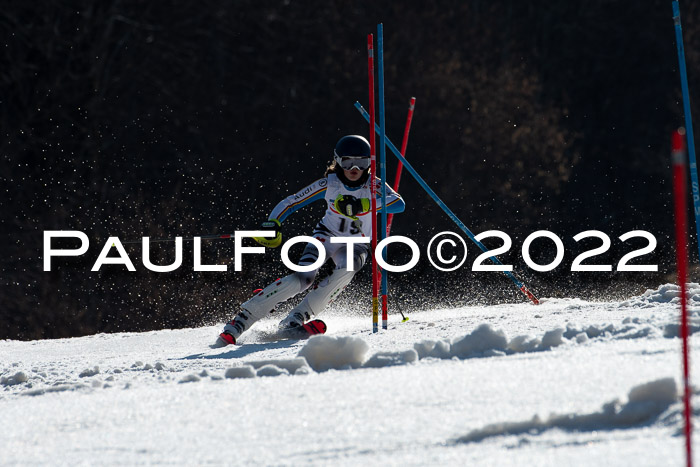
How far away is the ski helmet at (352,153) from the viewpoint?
7184 mm

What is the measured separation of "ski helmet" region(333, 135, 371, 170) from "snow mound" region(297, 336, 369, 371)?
8.40 feet

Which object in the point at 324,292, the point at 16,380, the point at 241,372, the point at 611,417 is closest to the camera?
the point at 611,417

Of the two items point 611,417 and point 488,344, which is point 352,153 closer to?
point 488,344

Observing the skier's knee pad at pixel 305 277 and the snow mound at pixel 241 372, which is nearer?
the snow mound at pixel 241 372

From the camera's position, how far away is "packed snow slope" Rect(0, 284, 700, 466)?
291cm

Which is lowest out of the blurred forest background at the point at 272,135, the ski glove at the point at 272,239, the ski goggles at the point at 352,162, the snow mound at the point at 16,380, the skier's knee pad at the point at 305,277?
the snow mound at the point at 16,380

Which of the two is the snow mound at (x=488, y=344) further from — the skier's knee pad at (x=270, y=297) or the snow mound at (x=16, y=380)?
the skier's knee pad at (x=270, y=297)

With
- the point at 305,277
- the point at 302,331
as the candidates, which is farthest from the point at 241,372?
the point at 305,277

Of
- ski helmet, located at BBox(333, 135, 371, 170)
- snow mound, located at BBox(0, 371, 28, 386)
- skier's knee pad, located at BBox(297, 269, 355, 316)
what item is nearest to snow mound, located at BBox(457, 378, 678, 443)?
snow mound, located at BBox(0, 371, 28, 386)

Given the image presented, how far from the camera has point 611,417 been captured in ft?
9.96

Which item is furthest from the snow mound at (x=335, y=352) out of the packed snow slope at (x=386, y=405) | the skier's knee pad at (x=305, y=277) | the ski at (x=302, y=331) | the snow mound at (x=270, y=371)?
the skier's knee pad at (x=305, y=277)

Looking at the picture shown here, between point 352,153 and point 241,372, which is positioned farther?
point 352,153

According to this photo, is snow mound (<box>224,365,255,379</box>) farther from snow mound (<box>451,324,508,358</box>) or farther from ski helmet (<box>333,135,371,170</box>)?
ski helmet (<box>333,135,371,170</box>)

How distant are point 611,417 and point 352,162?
4.35 meters
